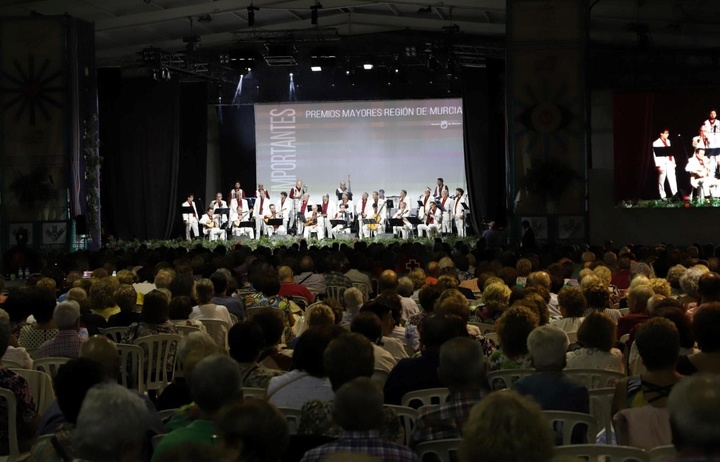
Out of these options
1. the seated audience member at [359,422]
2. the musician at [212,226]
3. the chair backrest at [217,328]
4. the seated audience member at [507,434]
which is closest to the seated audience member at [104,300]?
the chair backrest at [217,328]

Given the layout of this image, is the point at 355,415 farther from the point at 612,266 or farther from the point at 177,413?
the point at 612,266

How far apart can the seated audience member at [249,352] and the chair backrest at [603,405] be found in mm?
1331

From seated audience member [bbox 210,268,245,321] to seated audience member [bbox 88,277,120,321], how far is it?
0.90 metres

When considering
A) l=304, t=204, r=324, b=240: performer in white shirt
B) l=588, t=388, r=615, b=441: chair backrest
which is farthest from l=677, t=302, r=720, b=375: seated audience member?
l=304, t=204, r=324, b=240: performer in white shirt

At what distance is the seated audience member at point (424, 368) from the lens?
15.0 feet

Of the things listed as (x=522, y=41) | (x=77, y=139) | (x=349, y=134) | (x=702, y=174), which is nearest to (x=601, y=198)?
(x=702, y=174)

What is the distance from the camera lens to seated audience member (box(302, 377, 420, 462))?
9.83 feet

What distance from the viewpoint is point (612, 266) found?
33.7ft

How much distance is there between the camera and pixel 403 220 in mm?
21766

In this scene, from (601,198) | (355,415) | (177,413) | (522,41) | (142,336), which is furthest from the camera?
(601,198)

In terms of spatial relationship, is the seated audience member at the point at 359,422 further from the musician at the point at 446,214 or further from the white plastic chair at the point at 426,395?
the musician at the point at 446,214

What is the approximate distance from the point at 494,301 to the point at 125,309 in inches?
92.2

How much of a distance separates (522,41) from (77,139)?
7599mm

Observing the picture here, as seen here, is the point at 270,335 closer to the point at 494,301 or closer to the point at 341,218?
the point at 494,301
